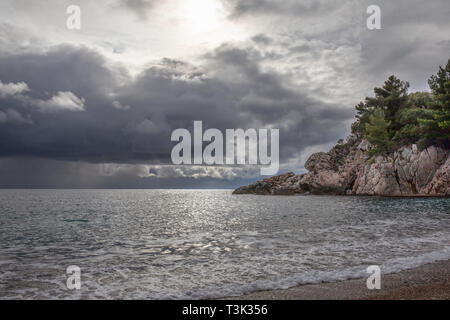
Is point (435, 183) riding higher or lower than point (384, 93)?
lower

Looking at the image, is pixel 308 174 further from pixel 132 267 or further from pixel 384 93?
pixel 132 267

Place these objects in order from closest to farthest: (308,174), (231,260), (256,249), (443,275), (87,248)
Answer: (443,275) → (231,260) → (256,249) → (87,248) → (308,174)

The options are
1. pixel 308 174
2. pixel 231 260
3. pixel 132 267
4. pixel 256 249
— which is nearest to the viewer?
pixel 132 267

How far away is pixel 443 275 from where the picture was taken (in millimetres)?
9852

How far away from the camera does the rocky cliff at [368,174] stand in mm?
70688

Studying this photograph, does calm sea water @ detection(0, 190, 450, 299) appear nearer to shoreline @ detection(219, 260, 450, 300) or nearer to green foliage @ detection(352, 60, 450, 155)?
shoreline @ detection(219, 260, 450, 300)

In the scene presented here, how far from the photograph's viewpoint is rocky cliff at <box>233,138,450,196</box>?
70.7 m

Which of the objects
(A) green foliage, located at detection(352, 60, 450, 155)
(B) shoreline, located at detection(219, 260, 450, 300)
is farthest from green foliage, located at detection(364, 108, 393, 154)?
(B) shoreline, located at detection(219, 260, 450, 300)

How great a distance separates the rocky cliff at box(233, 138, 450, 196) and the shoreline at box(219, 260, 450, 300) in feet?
237

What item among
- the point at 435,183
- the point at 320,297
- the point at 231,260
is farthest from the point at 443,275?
the point at 435,183

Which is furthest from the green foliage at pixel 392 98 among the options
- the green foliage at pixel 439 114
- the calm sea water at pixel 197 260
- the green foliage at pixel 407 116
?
the calm sea water at pixel 197 260

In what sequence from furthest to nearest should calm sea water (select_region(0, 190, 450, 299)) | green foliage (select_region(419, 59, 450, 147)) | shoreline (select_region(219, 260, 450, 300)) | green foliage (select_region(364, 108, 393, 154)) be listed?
green foliage (select_region(364, 108, 393, 154)), green foliage (select_region(419, 59, 450, 147)), calm sea water (select_region(0, 190, 450, 299)), shoreline (select_region(219, 260, 450, 300))
